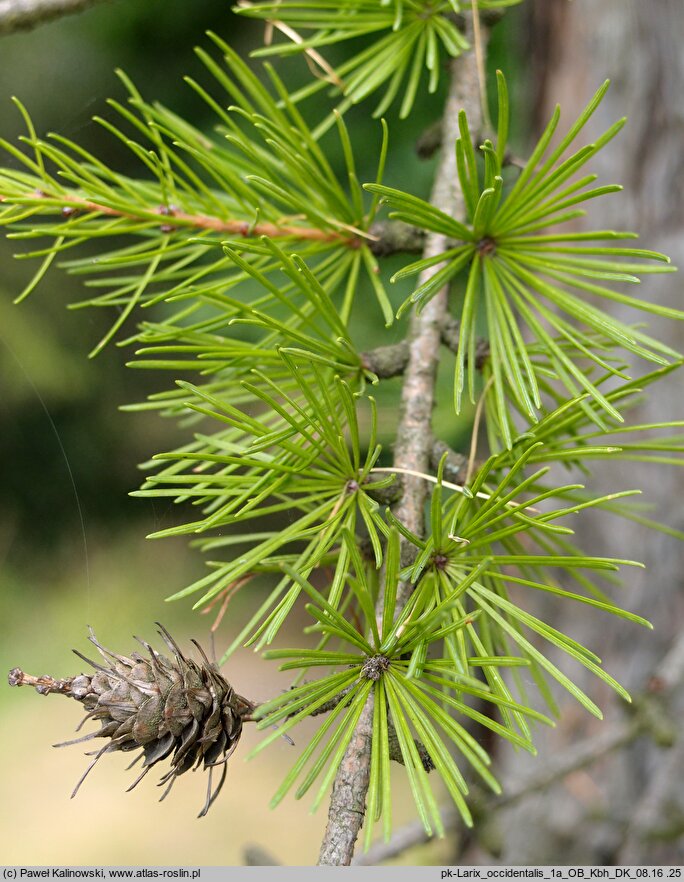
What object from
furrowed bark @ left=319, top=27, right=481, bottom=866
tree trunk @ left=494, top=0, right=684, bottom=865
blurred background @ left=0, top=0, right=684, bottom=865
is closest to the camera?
furrowed bark @ left=319, top=27, right=481, bottom=866

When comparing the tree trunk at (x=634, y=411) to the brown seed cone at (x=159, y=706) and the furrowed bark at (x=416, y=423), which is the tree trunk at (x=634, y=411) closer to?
the furrowed bark at (x=416, y=423)

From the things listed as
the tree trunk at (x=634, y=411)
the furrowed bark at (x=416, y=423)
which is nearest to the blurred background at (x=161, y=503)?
the tree trunk at (x=634, y=411)

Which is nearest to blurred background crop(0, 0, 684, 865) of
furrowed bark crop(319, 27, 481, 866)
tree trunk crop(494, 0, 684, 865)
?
tree trunk crop(494, 0, 684, 865)

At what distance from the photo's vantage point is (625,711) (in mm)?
614

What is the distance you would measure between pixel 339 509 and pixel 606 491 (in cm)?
52

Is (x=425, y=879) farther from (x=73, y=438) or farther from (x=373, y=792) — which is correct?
(x=73, y=438)

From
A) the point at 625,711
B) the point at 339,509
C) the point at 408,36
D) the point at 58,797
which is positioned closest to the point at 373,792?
the point at 339,509

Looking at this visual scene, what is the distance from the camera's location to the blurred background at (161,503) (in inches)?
16.7

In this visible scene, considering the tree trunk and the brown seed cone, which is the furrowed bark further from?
the tree trunk

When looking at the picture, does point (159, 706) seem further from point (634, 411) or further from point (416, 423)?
point (634, 411)

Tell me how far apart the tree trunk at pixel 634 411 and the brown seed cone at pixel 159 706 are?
1.66ft

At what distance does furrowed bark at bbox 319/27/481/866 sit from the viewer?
0.20 metres

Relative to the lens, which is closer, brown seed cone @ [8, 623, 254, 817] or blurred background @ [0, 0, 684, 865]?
brown seed cone @ [8, 623, 254, 817]

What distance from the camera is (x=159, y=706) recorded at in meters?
0.22
